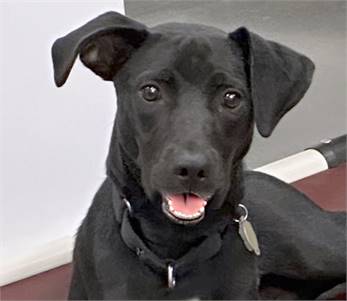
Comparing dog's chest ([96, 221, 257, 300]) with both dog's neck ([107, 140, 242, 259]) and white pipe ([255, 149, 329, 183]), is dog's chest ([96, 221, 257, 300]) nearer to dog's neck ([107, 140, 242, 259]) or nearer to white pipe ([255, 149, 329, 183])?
dog's neck ([107, 140, 242, 259])

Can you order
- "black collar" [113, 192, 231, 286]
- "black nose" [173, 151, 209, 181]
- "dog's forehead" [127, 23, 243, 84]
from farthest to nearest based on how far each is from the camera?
"black collar" [113, 192, 231, 286] → "dog's forehead" [127, 23, 243, 84] → "black nose" [173, 151, 209, 181]

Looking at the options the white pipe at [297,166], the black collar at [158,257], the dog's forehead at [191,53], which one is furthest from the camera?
the white pipe at [297,166]

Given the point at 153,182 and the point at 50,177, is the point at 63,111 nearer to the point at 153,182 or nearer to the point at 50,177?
the point at 50,177

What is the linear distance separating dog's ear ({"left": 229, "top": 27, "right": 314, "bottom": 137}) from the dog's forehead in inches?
1.4

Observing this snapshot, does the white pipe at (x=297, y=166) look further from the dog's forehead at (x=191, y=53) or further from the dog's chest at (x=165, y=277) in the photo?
the dog's forehead at (x=191, y=53)

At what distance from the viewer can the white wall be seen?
108 inches

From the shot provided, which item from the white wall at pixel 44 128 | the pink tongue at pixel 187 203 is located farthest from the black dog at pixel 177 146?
the white wall at pixel 44 128

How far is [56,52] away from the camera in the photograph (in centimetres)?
206

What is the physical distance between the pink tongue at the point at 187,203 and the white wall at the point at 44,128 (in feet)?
2.94

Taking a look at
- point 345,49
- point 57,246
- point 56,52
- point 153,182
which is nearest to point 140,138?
point 153,182

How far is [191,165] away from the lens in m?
1.92

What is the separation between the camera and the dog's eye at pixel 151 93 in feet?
6.66

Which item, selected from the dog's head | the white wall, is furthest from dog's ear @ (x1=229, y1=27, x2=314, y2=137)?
the white wall

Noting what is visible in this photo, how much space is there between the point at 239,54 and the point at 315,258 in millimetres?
808
